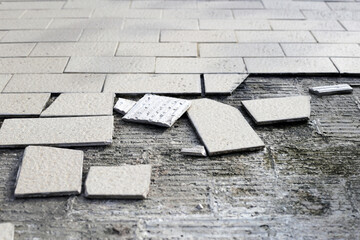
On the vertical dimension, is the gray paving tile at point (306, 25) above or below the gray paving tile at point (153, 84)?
above

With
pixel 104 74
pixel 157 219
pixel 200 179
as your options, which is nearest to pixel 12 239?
pixel 157 219

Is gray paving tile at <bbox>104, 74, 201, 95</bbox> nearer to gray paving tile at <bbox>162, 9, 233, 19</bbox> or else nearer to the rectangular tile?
the rectangular tile

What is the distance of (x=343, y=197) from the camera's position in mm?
2461

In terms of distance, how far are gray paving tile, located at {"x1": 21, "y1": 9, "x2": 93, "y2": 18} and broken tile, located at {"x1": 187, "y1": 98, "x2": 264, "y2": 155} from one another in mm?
2763

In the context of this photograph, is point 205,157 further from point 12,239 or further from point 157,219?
point 12,239

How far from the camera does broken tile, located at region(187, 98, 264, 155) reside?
9.36ft

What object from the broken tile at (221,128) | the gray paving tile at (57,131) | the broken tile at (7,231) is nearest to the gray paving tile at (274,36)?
the broken tile at (221,128)

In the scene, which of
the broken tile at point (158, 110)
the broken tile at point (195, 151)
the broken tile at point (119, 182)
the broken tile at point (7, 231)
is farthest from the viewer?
the broken tile at point (158, 110)

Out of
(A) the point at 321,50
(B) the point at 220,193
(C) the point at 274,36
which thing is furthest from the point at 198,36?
(B) the point at 220,193

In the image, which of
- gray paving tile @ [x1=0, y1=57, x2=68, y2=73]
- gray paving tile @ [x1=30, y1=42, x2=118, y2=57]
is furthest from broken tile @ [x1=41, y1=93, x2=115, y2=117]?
gray paving tile @ [x1=30, y1=42, x2=118, y2=57]

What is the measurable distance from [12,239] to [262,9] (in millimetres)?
4547

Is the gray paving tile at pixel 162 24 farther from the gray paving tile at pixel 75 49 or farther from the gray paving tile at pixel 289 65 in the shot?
the gray paving tile at pixel 289 65

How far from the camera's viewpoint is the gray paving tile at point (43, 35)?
4.54 m

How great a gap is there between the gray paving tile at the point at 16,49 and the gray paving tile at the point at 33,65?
12cm
